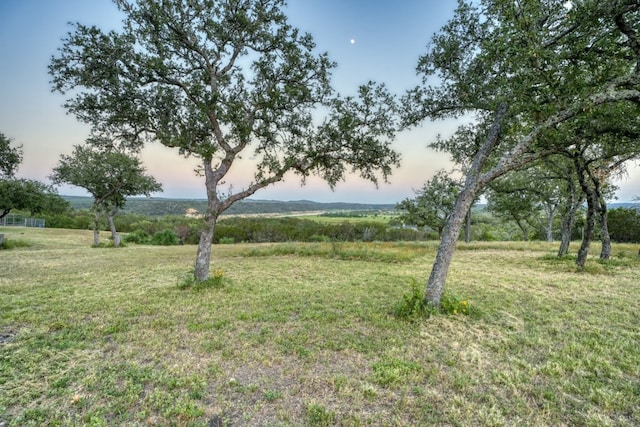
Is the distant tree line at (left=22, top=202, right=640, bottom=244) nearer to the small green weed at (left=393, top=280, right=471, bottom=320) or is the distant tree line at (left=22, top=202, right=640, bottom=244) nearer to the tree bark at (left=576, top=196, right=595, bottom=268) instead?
the tree bark at (left=576, top=196, right=595, bottom=268)

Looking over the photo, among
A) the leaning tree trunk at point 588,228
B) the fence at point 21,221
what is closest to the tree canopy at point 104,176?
the leaning tree trunk at point 588,228

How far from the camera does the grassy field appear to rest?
2.71m

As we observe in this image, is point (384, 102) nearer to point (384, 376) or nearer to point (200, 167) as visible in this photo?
point (200, 167)

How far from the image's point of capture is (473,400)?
288cm

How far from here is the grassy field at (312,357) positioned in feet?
8.87

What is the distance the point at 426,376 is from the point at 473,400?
0.55m

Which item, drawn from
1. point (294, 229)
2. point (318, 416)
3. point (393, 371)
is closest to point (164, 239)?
point (294, 229)

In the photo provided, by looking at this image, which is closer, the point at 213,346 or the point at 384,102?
the point at 213,346

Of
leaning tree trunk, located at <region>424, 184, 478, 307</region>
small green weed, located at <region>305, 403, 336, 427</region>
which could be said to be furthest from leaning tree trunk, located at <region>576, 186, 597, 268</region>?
small green weed, located at <region>305, 403, 336, 427</region>

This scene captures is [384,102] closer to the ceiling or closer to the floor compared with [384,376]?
closer to the ceiling

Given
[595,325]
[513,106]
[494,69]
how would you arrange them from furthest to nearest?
[494,69] < [513,106] < [595,325]

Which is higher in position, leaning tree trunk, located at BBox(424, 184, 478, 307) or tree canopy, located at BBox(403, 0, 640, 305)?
tree canopy, located at BBox(403, 0, 640, 305)

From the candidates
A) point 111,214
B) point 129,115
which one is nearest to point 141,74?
point 129,115

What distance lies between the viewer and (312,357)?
3.78 m
